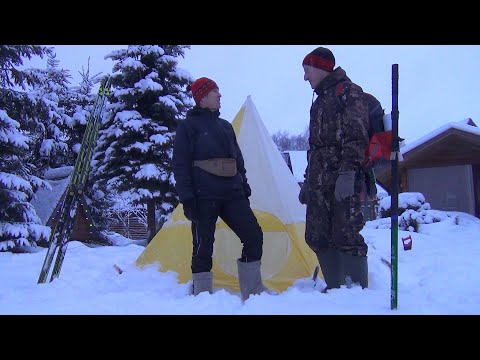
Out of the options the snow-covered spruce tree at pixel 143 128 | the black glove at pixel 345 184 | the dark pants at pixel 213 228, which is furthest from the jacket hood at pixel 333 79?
the snow-covered spruce tree at pixel 143 128

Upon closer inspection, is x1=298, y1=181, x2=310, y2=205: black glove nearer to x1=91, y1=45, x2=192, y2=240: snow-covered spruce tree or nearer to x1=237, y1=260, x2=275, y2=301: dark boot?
x1=237, y1=260, x2=275, y2=301: dark boot

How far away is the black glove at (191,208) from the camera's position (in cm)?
333

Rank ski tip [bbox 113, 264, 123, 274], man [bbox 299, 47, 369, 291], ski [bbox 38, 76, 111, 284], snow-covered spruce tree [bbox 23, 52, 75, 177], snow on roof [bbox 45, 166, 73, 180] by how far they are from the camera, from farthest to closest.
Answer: snow on roof [bbox 45, 166, 73, 180]
snow-covered spruce tree [bbox 23, 52, 75, 177]
ski tip [bbox 113, 264, 123, 274]
ski [bbox 38, 76, 111, 284]
man [bbox 299, 47, 369, 291]

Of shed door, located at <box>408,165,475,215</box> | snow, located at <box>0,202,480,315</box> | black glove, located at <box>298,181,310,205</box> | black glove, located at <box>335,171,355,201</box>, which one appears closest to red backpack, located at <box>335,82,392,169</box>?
black glove, located at <box>335,171,355,201</box>

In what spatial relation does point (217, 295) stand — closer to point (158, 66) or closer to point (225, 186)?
point (225, 186)

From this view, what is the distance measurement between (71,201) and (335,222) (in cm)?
245

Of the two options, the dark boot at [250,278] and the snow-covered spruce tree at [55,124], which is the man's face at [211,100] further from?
the snow-covered spruce tree at [55,124]

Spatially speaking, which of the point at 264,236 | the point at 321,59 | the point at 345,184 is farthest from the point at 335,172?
the point at 264,236

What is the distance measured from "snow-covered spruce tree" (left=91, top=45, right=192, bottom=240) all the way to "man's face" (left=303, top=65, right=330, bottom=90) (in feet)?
37.3

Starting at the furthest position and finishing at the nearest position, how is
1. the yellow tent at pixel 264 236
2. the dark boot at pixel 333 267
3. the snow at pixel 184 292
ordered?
the yellow tent at pixel 264 236 < the dark boot at pixel 333 267 < the snow at pixel 184 292

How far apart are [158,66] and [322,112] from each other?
12.7 metres

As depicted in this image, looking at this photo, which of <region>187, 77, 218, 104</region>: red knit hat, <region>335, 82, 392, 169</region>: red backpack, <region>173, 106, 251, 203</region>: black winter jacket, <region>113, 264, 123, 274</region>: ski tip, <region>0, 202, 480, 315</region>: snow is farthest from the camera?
<region>113, 264, 123, 274</region>: ski tip

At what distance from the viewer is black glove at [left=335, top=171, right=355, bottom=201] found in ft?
9.69

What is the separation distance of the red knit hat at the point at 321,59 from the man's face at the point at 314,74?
0.08 ft
